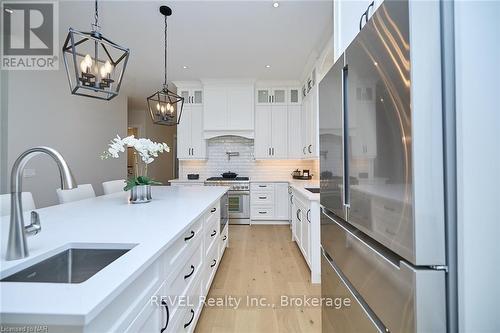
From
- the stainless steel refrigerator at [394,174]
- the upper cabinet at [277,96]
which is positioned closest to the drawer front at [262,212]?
the upper cabinet at [277,96]

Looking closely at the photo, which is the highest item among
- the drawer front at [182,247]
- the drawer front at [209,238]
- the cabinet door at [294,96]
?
the cabinet door at [294,96]

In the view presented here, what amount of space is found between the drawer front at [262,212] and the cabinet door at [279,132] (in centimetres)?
114

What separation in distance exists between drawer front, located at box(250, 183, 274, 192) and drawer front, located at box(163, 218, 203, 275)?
3058mm

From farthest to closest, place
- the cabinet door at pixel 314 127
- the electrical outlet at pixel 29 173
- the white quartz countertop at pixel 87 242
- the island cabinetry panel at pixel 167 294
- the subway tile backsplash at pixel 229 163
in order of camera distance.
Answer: the subway tile backsplash at pixel 229 163 < the cabinet door at pixel 314 127 < the electrical outlet at pixel 29 173 < the island cabinetry panel at pixel 167 294 < the white quartz countertop at pixel 87 242

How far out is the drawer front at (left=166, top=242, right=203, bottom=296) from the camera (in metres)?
1.14

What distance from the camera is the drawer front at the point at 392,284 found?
0.60 m

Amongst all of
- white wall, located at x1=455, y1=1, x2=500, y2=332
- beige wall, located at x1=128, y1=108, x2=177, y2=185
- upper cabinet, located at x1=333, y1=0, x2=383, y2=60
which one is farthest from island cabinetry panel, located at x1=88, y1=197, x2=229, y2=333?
beige wall, located at x1=128, y1=108, x2=177, y2=185

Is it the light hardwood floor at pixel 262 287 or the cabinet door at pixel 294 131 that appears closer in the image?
the light hardwood floor at pixel 262 287

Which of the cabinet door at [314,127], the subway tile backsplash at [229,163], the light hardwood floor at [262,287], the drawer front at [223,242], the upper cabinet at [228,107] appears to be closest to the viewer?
the light hardwood floor at [262,287]

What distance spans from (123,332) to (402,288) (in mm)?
850

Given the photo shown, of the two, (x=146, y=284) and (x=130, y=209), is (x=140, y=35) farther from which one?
(x=146, y=284)

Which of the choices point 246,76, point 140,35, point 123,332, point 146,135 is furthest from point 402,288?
point 146,135

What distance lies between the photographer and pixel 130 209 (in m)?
1.65

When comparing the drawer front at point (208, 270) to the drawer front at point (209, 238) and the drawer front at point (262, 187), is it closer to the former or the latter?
the drawer front at point (209, 238)
